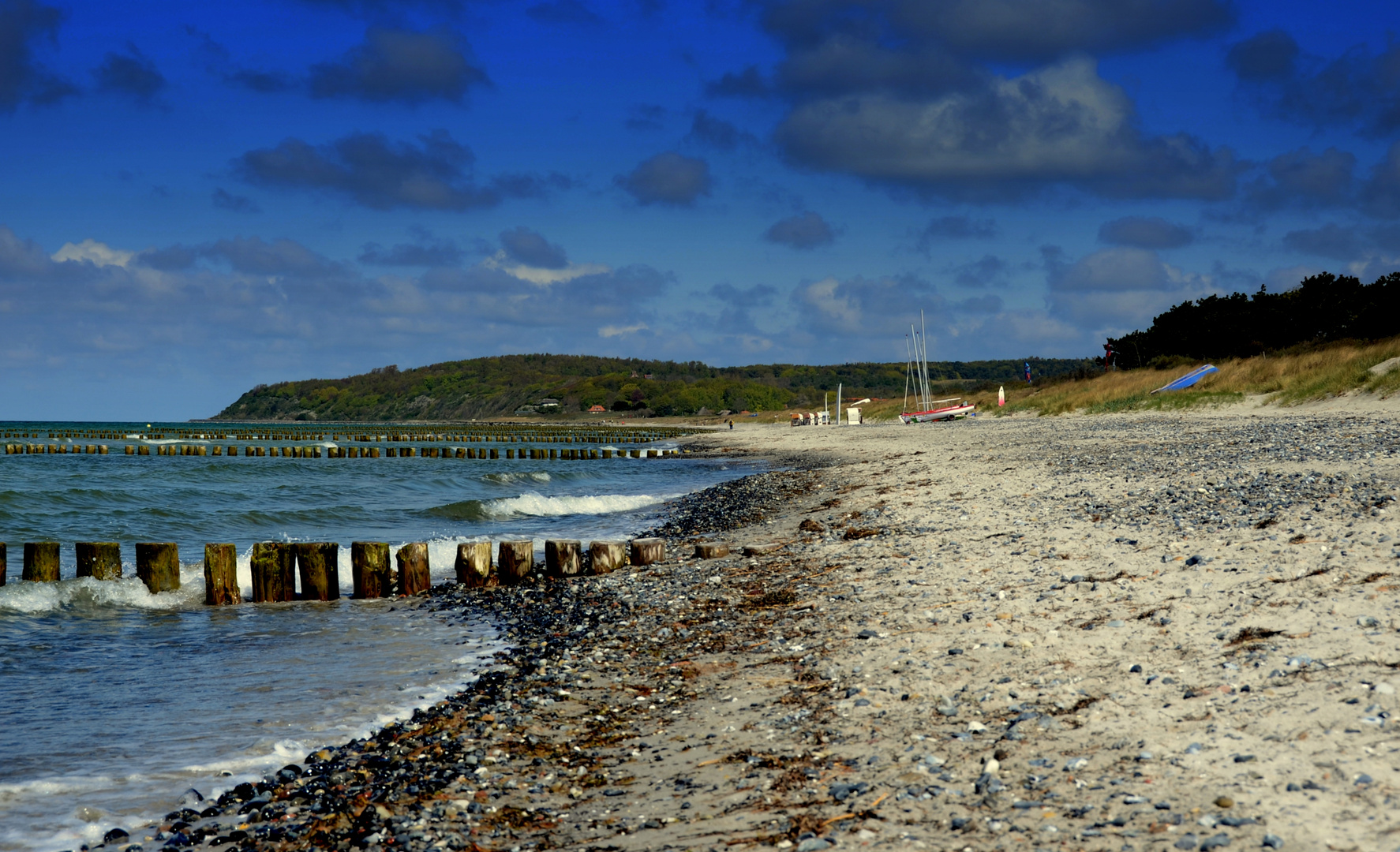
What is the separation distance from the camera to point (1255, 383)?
116 ft

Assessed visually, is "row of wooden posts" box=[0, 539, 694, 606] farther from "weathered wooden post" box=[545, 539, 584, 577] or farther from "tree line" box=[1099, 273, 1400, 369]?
"tree line" box=[1099, 273, 1400, 369]

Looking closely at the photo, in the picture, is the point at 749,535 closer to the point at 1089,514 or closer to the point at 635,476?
the point at 1089,514

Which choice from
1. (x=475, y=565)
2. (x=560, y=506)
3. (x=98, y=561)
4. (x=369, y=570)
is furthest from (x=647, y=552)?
(x=560, y=506)

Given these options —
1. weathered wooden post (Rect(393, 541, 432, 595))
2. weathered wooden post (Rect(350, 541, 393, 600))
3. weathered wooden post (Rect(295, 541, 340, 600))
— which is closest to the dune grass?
weathered wooden post (Rect(393, 541, 432, 595))

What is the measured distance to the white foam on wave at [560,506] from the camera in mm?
23062

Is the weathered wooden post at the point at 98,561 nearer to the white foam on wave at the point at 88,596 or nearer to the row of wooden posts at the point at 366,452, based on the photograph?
the white foam on wave at the point at 88,596

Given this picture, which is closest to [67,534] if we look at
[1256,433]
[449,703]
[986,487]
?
[449,703]

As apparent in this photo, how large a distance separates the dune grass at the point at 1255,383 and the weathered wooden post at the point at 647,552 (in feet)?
84.4

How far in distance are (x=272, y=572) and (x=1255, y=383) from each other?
36395 millimetres

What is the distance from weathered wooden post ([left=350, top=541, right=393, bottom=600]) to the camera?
39.3ft

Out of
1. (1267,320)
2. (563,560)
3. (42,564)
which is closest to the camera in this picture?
(42,564)

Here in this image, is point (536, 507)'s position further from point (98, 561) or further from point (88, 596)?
point (88, 596)

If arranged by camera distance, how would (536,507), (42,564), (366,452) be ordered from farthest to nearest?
(366,452), (536,507), (42,564)

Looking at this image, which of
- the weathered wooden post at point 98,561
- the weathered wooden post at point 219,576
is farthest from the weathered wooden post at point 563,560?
the weathered wooden post at point 98,561
